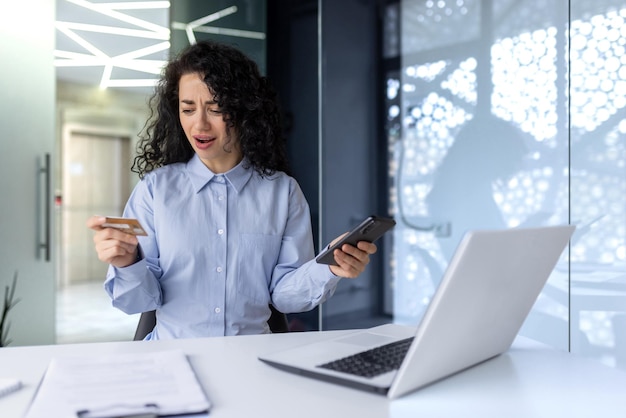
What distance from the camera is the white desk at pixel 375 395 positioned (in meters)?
0.80

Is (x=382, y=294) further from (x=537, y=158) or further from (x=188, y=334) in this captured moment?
(x=188, y=334)

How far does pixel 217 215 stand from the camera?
Answer: 5.50 feet

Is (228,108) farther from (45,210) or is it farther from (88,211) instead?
(88,211)

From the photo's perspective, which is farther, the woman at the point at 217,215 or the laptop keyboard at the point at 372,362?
the woman at the point at 217,215

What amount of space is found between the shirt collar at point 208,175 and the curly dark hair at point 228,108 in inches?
1.6

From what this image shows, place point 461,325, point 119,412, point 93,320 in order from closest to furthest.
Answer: point 119,412 < point 461,325 < point 93,320

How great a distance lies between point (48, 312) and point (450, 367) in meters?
2.98

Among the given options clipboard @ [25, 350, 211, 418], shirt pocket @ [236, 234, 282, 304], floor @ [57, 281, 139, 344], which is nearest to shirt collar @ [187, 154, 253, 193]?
shirt pocket @ [236, 234, 282, 304]

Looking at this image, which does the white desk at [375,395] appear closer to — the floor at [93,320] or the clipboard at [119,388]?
the clipboard at [119,388]

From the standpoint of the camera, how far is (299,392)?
2.84ft

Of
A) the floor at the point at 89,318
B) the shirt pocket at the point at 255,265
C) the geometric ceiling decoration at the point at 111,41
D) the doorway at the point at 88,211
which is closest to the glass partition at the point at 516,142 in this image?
the geometric ceiling decoration at the point at 111,41

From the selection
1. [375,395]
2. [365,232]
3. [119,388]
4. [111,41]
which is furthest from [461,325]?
[111,41]

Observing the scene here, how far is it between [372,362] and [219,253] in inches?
30.4

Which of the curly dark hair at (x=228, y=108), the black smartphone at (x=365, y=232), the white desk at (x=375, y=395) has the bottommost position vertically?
the white desk at (x=375, y=395)
